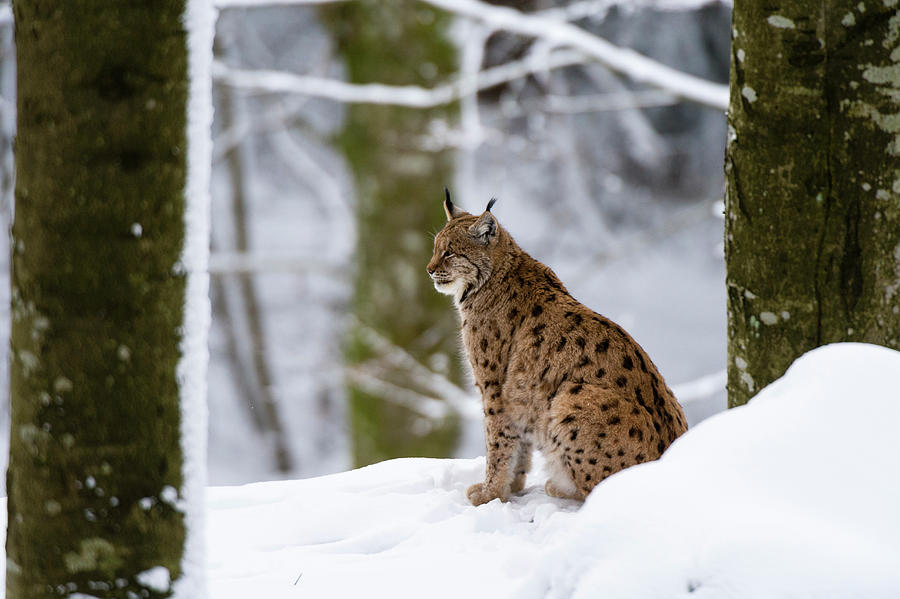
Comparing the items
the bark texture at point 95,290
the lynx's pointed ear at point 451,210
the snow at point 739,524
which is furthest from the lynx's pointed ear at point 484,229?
the bark texture at point 95,290

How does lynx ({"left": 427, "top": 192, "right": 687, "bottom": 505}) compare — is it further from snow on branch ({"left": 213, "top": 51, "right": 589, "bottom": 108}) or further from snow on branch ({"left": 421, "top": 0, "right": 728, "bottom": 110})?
snow on branch ({"left": 213, "top": 51, "right": 589, "bottom": 108})

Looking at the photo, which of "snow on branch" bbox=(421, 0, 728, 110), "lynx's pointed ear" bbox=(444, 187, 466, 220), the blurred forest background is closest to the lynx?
"lynx's pointed ear" bbox=(444, 187, 466, 220)

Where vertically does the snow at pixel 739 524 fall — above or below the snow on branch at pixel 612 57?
below

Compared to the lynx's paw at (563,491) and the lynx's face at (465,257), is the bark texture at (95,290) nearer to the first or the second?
the lynx's paw at (563,491)

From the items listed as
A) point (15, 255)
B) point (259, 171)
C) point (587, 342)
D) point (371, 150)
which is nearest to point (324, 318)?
point (259, 171)

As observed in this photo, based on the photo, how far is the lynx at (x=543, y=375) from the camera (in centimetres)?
309

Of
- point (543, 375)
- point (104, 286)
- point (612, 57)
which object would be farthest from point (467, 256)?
point (612, 57)

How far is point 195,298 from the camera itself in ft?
7.02

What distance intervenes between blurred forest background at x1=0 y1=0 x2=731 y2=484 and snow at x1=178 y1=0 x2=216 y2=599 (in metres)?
1.44

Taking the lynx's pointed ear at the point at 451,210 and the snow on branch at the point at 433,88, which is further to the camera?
the snow on branch at the point at 433,88

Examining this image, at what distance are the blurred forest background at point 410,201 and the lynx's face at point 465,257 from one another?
1.52 meters

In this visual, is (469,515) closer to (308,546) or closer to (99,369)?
(308,546)

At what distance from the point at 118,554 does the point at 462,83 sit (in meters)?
5.26

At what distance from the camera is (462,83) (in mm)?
6871
